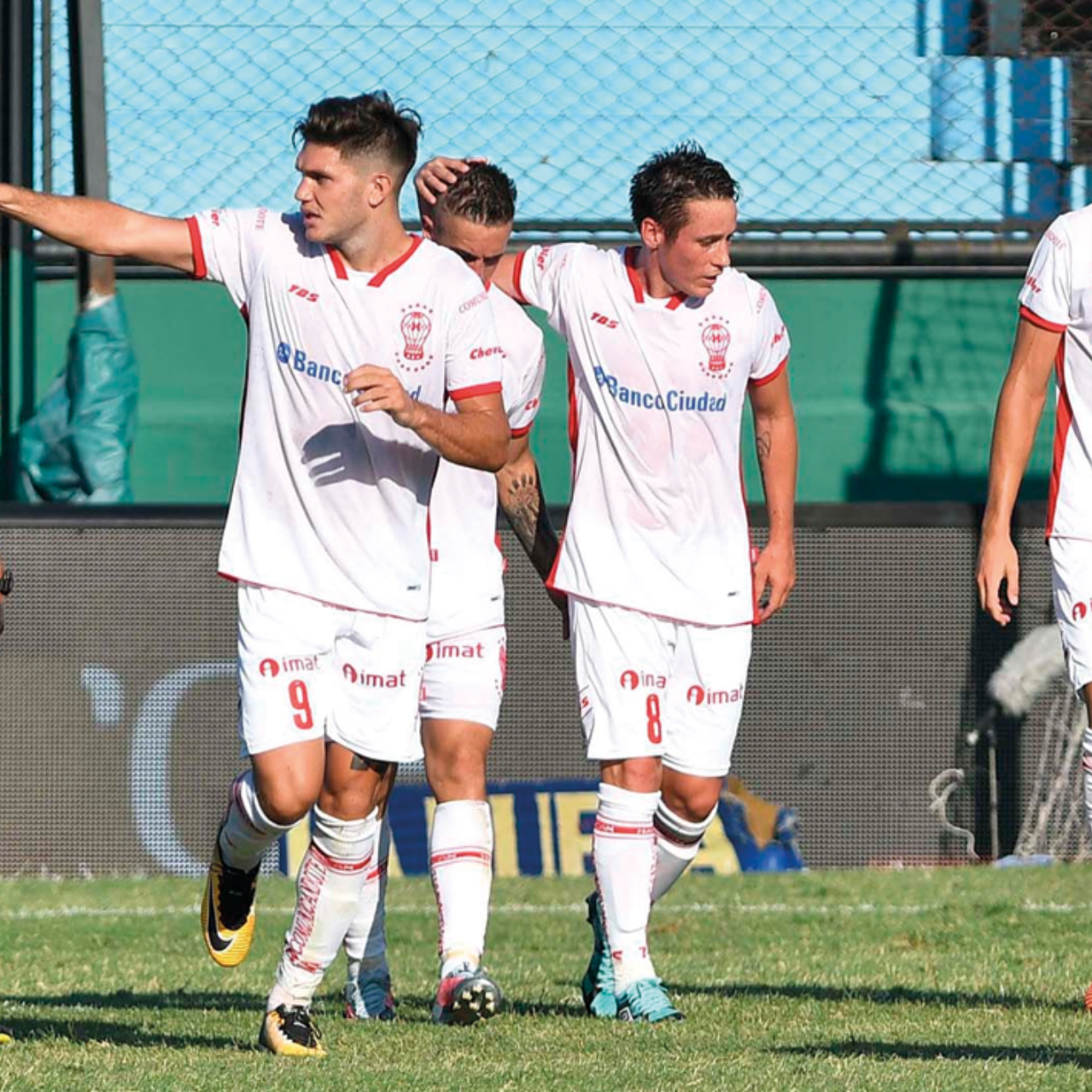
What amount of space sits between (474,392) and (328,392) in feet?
1.10

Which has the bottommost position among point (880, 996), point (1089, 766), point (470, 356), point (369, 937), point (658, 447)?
point (880, 996)

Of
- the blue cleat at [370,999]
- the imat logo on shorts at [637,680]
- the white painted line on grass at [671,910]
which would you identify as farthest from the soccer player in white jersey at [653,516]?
the white painted line on grass at [671,910]

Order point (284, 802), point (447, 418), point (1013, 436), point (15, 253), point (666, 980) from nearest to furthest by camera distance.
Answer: point (447, 418), point (284, 802), point (1013, 436), point (666, 980), point (15, 253)

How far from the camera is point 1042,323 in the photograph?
18.1 ft

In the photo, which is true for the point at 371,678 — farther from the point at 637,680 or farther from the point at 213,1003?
the point at 213,1003

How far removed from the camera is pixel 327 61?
35.9 ft

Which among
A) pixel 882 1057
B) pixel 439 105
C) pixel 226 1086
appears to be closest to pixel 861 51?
pixel 439 105

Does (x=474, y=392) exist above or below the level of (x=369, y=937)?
above

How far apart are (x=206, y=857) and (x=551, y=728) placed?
1516mm

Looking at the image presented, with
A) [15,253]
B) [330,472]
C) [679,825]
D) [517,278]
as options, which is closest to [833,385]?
[15,253]

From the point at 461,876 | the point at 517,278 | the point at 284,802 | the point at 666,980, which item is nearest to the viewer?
the point at 284,802

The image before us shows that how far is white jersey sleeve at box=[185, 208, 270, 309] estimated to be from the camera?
532cm

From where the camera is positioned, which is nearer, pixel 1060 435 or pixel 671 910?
pixel 1060 435

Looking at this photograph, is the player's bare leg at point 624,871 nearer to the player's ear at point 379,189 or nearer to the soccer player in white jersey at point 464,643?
the soccer player in white jersey at point 464,643
